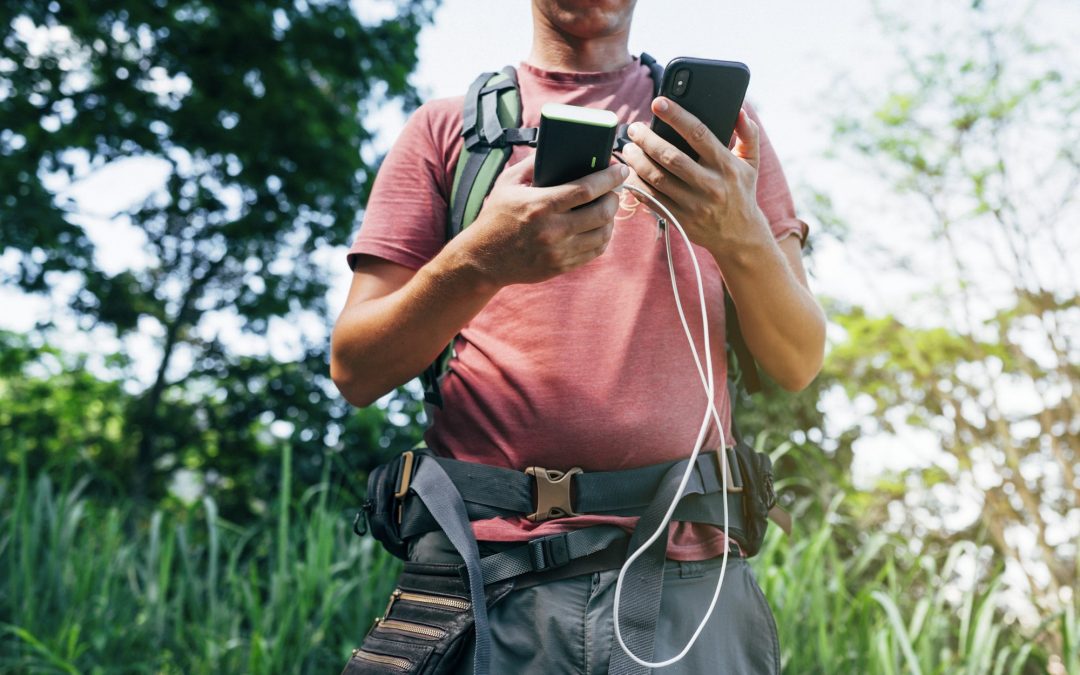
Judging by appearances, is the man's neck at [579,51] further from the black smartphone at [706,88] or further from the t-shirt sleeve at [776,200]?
the black smartphone at [706,88]

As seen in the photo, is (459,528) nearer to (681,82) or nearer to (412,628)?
(412,628)

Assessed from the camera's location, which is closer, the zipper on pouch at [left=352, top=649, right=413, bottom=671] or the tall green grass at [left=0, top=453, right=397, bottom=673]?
→ the zipper on pouch at [left=352, top=649, right=413, bottom=671]

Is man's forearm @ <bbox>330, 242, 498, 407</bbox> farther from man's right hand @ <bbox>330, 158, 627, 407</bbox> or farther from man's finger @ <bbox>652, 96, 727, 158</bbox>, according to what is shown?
man's finger @ <bbox>652, 96, 727, 158</bbox>

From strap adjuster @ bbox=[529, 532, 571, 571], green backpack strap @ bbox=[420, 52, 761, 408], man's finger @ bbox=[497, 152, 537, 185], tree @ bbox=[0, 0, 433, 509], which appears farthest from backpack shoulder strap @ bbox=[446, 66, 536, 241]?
tree @ bbox=[0, 0, 433, 509]

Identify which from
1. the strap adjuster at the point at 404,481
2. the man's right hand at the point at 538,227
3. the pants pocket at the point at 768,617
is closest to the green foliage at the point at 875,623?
the pants pocket at the point at 768,617

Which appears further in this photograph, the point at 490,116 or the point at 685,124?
the point at 490,116

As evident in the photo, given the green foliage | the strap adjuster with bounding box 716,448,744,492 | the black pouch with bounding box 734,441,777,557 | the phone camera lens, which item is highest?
the phone camera lens

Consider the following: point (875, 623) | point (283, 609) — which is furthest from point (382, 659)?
point (875, 623)

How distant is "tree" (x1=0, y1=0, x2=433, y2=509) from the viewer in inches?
237

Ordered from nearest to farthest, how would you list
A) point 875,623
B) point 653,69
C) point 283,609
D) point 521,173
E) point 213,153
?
point 521,173 → point 653,69 → point 283,609 → point 875,623 → point 213,153

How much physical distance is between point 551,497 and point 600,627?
19cm

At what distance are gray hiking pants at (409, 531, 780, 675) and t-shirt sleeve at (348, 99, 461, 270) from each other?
1.61 feet

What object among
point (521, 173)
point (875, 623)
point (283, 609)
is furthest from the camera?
point (875, 623)

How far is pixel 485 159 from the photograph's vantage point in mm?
1459
